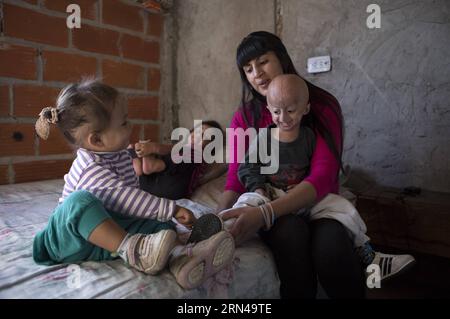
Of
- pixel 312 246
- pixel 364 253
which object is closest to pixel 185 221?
pixel 312 246

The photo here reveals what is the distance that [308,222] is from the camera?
41.0 inches

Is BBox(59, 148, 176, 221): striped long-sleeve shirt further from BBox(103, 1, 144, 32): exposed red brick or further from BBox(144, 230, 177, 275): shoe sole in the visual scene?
BBox(103, 1, 144, 32): exposed red brick

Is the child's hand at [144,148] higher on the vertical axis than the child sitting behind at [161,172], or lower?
higher

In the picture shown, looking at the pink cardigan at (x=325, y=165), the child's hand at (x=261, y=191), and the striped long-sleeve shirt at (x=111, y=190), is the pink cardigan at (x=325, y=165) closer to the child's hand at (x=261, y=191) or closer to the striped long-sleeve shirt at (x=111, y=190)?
the child's hand at (x=261, y=191)

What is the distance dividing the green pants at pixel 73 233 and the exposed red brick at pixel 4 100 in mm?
1322

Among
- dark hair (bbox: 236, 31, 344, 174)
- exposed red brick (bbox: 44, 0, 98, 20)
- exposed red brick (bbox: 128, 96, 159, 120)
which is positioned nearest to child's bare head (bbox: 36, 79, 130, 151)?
dark hair (bbox: 236, 31, 344, 174)

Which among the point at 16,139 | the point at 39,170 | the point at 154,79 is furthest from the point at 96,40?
the point at 39,170

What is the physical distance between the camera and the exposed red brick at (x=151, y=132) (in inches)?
102

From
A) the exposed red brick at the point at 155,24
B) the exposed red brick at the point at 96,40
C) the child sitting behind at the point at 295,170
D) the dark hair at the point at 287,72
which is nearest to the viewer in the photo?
the child sitting behind at the point at 295,170

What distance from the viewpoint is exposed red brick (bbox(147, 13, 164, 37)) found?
2547 mm

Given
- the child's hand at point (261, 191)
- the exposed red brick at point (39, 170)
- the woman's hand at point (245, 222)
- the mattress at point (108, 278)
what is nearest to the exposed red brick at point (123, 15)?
the exposed red brick at point (39, 170)

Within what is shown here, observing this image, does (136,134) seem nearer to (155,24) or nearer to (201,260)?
(155,24)

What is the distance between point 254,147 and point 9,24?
1575mm

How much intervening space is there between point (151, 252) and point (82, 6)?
1.98 meters
